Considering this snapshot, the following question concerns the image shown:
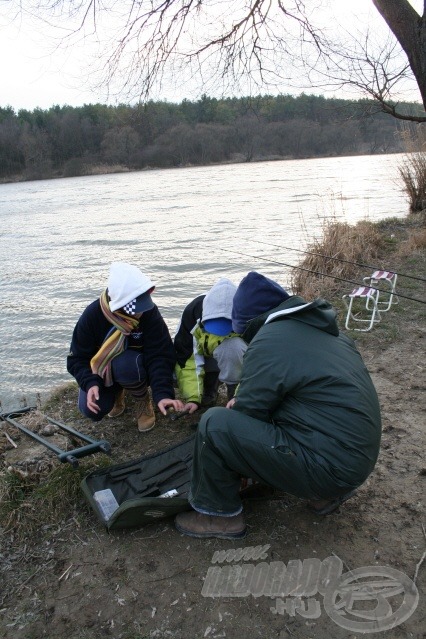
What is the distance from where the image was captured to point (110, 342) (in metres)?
3.22

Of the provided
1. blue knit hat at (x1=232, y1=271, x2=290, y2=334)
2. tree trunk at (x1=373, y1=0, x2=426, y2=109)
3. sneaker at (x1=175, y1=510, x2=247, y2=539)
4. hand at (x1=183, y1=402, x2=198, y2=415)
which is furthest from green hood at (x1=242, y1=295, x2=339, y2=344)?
tree trunk at (x1=373, y1=0, x2=426, y2=109)

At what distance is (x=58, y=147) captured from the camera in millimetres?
70250

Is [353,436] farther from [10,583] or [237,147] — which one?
A: [237,147]

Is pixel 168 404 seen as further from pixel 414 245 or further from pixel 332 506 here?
pixel 414 245

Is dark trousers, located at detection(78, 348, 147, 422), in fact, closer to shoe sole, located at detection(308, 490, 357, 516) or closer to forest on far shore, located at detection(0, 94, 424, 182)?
shoe sole, located at detection(308, 490, 357, 516)

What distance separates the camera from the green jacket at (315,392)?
78.7 inches

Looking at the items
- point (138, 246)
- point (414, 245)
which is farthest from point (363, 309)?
point (138, 246)

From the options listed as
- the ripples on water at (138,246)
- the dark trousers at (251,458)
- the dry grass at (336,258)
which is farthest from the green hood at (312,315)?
the dry grass at (336,258)

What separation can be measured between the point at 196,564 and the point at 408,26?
14.8ft

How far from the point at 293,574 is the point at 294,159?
61557 mm
